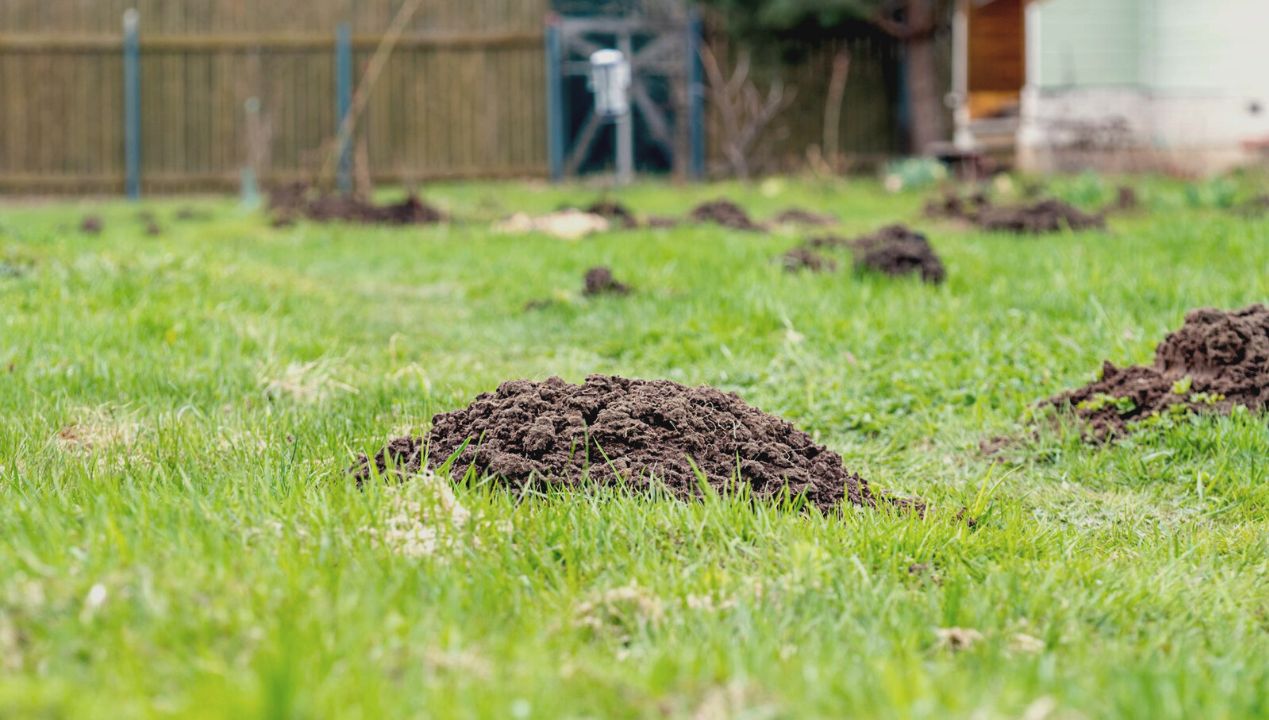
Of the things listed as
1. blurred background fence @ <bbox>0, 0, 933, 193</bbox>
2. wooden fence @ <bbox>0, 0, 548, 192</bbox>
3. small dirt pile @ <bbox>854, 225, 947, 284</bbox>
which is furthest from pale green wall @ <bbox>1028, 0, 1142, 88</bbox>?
small dirt pile @ <bbox>854, 225, 947, 284</bbox>

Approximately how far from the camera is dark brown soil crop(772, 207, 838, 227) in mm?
10398

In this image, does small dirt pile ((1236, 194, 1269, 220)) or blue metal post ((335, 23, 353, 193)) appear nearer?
small dirt pile ((1236, 194, 1269, 220))

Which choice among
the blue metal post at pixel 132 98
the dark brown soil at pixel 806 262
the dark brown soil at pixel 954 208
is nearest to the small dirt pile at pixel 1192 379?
the dark brown soil at pixel 806 262

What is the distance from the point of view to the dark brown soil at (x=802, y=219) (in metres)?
10.4

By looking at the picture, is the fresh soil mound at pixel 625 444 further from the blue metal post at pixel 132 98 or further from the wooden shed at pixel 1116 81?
the blue metal post at pixel 132 98

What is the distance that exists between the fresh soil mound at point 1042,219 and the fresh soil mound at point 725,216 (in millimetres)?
1744

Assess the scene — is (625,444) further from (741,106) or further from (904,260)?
(741,106)

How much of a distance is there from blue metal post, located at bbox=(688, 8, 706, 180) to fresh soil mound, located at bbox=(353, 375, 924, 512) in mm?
15474

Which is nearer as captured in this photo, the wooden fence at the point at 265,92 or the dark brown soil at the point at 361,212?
the dark brown soil at the point at 361,212

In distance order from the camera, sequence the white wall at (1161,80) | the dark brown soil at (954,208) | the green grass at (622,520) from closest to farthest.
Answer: the green grass at (622,520)
the dark brown soil at (954,208)
the white wall at (1161,80)

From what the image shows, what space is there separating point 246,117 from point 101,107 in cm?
212

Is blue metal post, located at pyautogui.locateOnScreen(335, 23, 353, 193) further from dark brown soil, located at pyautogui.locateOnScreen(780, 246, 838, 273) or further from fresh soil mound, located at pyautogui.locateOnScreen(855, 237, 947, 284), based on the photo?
fresh soil mound, located at pyautogui.locateOnScreen(855, 237, 947, 284)

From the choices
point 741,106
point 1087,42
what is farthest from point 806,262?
point 741,106

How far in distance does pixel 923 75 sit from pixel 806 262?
1166 centimetres
